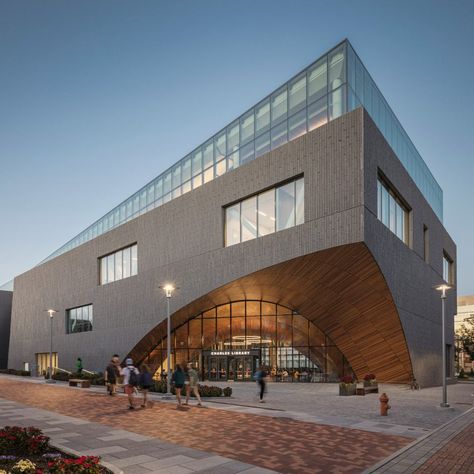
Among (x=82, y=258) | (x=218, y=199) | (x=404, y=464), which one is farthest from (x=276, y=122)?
(x=82, y=258)

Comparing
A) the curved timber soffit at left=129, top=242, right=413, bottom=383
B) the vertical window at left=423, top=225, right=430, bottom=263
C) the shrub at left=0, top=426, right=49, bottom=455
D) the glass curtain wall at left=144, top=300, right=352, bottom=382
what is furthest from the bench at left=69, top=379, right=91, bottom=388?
the vertical window at left=423, top=225, right=430, bottom=263

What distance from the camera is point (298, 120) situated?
2852 centimetres

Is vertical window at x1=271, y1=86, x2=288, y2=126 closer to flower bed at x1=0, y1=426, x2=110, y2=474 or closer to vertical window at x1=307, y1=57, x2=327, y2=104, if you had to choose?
vertical window at x1=307, y1=57, x2=327, y2=104

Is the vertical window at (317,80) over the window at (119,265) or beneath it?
over

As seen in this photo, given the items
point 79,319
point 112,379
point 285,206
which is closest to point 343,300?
point 285,206

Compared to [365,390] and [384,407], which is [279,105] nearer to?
[365,390]

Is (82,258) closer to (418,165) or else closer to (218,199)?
(218,199)

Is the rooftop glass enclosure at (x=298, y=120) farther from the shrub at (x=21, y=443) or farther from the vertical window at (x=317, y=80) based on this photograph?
the shrub at (x=21, y=443)

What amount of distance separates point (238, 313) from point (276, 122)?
15.0m

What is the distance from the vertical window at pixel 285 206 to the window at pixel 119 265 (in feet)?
55.6

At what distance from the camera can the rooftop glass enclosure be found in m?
26.5

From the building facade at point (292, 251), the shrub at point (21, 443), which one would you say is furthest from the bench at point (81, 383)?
the shrub at point (21, 443)

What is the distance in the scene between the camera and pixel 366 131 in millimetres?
24328

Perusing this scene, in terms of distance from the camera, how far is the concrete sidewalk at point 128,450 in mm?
9320
